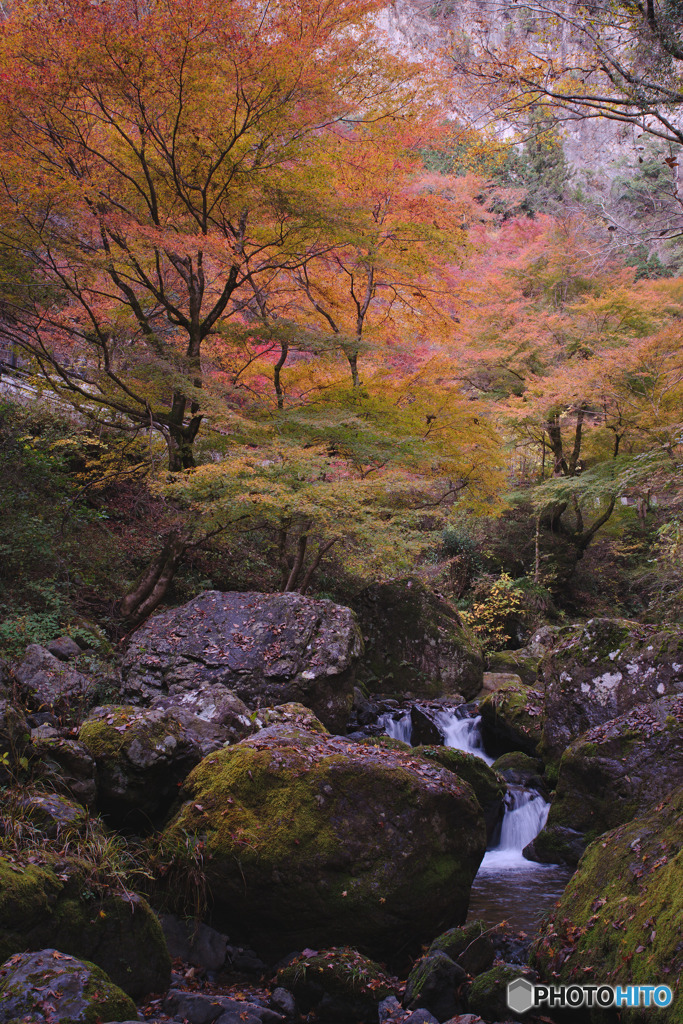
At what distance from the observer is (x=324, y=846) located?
4.23 metres

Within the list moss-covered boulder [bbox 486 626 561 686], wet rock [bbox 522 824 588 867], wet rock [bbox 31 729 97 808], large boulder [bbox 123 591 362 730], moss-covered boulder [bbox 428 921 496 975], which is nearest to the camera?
moss-covered boulder [bbox 428 921 496 975]

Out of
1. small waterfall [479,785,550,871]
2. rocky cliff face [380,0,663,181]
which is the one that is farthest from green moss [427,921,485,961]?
rocky cliff face [380,0,663,181]

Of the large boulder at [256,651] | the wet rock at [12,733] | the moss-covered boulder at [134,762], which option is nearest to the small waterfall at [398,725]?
the large boulder at [256,651]

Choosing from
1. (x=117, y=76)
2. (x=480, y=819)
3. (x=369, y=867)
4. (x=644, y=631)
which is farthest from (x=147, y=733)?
(x=117, y=76)

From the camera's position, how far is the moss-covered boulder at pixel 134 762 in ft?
15.0

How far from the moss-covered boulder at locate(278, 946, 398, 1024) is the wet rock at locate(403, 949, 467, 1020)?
0.48ft

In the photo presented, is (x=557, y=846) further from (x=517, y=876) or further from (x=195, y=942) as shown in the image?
(x=195, y=942)

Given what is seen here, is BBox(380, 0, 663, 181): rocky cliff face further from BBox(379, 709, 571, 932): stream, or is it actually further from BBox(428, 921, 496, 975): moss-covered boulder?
BBox(379, 709, 571, 932): stream

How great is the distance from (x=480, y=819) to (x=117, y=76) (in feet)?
29.0

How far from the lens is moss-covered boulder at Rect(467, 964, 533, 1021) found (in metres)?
3.50

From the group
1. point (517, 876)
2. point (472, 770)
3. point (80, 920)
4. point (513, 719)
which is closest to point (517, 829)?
point (517, 876)

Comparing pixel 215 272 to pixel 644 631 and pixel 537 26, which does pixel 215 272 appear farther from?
pixel 644 631

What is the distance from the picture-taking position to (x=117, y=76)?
711 cm

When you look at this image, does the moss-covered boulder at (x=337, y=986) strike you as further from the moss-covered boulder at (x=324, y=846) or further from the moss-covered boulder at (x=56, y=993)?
the moss-covered boulder at (x=56, y=993)
